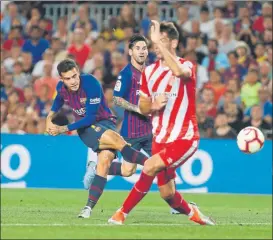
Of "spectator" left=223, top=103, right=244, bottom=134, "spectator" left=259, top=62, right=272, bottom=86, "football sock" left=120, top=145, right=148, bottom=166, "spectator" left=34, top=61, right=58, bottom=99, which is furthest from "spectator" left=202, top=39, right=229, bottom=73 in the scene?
"football sock" left=120, top=145, right=148, bottom=166

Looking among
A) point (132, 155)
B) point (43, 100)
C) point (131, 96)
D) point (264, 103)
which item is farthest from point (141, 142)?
point (43, 100)

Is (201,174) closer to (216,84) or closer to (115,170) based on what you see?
(216,84)

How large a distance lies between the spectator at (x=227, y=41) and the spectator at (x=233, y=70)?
1.91 ft

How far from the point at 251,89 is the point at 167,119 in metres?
10.3

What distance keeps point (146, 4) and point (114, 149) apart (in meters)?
12.0

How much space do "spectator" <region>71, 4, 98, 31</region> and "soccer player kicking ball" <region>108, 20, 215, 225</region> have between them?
43.4 ft

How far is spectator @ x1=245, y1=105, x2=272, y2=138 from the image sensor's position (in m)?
19.6

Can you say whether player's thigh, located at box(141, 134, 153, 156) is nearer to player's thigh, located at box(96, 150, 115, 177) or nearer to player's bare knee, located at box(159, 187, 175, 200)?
player's thigh, located at box(96, 150, 115, 177)

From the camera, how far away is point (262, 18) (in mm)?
22625

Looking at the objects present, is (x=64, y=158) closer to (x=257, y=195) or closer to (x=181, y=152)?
(x=257, y=195)

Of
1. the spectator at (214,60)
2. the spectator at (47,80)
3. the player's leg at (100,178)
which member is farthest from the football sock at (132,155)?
the spectator at (47,80)

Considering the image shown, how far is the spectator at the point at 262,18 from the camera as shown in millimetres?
22406

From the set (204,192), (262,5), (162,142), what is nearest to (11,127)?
(204,192)

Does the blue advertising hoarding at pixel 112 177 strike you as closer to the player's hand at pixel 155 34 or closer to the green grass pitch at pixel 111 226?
the green grass pitch at pixel 111 226
